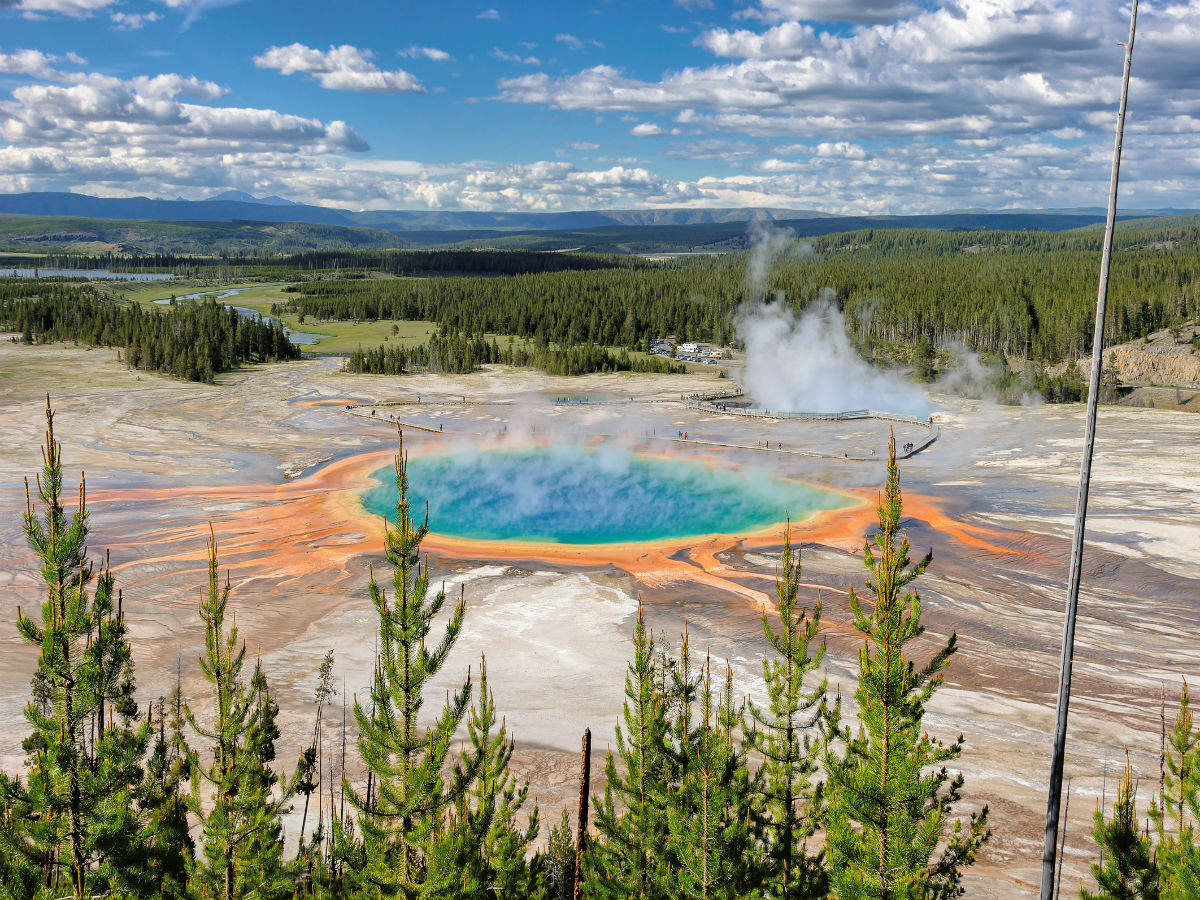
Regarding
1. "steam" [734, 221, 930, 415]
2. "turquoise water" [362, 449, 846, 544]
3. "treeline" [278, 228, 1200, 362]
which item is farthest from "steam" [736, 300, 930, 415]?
"turquoise water" [362, 449, 846, 544]

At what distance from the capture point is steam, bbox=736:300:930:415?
247 ft

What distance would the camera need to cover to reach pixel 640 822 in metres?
12.7

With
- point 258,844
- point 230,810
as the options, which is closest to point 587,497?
point 258,844

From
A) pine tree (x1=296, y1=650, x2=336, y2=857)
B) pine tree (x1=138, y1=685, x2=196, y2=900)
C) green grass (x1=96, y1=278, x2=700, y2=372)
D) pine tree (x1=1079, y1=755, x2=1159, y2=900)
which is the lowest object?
pine tree (x1=296, y1=650, x2=336, y2=857)

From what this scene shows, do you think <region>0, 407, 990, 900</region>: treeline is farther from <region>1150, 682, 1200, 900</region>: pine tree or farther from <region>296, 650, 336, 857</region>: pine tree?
<region>1150, 682, 1200, 900</region>: pine tree

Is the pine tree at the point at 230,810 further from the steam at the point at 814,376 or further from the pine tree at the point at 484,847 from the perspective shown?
the steam at the point at 814,376

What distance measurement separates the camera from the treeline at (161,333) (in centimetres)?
8969

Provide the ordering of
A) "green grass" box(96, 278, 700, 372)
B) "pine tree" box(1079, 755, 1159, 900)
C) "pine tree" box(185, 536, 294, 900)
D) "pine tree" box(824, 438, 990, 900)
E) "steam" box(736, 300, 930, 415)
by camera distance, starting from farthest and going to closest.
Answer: "green grass" box(96, 278, 700, 372)
"steam" box(736, 300, 930, 415)
"pine tree" box(185, 536, 294, 900)
"pine tree" box(1079, 755, 1159, 900)
"pine tree" box(824, 438, 990, 900)

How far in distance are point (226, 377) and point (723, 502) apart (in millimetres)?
62643

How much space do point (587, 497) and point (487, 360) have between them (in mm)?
60727

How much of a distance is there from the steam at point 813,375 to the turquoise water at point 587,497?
2341cm

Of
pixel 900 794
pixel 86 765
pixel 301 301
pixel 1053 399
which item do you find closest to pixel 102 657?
pixel 86 765

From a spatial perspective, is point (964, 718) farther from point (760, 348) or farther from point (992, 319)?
point (992, 319)

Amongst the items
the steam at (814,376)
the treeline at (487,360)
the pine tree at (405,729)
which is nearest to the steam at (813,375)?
the steam at (814,376)
